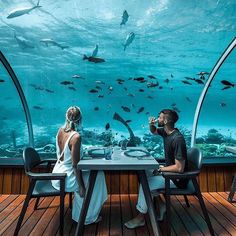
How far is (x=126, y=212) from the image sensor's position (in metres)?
2.65

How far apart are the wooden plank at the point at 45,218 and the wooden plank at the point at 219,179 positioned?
7.81ft

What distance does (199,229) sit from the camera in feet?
7.22

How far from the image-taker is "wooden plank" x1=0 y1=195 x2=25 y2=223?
8.32 ft

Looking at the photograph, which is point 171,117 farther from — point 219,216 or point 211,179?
point 211,179

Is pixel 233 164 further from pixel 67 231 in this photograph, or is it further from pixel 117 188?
pixel 67 231

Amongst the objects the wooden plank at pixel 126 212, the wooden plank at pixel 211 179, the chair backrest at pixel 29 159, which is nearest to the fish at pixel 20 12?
the chair backrest at pixel 29 159

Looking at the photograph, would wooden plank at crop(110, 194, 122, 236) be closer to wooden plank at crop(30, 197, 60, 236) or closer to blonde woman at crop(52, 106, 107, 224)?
blonde woman at crop(52, 106, 107, 224)

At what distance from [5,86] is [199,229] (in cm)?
1745

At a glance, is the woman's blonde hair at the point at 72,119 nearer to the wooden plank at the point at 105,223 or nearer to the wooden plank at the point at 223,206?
the wooden plank at the point at 105,223

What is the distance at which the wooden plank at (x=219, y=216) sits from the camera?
2220 mm

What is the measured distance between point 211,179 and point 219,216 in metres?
0.93

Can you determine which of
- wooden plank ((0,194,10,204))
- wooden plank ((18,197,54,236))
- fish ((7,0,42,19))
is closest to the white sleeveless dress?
wooden plank ((18,197,54,236))

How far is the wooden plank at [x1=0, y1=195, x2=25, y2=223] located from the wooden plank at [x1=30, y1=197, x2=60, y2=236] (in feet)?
1.39

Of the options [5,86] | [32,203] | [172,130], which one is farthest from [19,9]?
[5,86]
